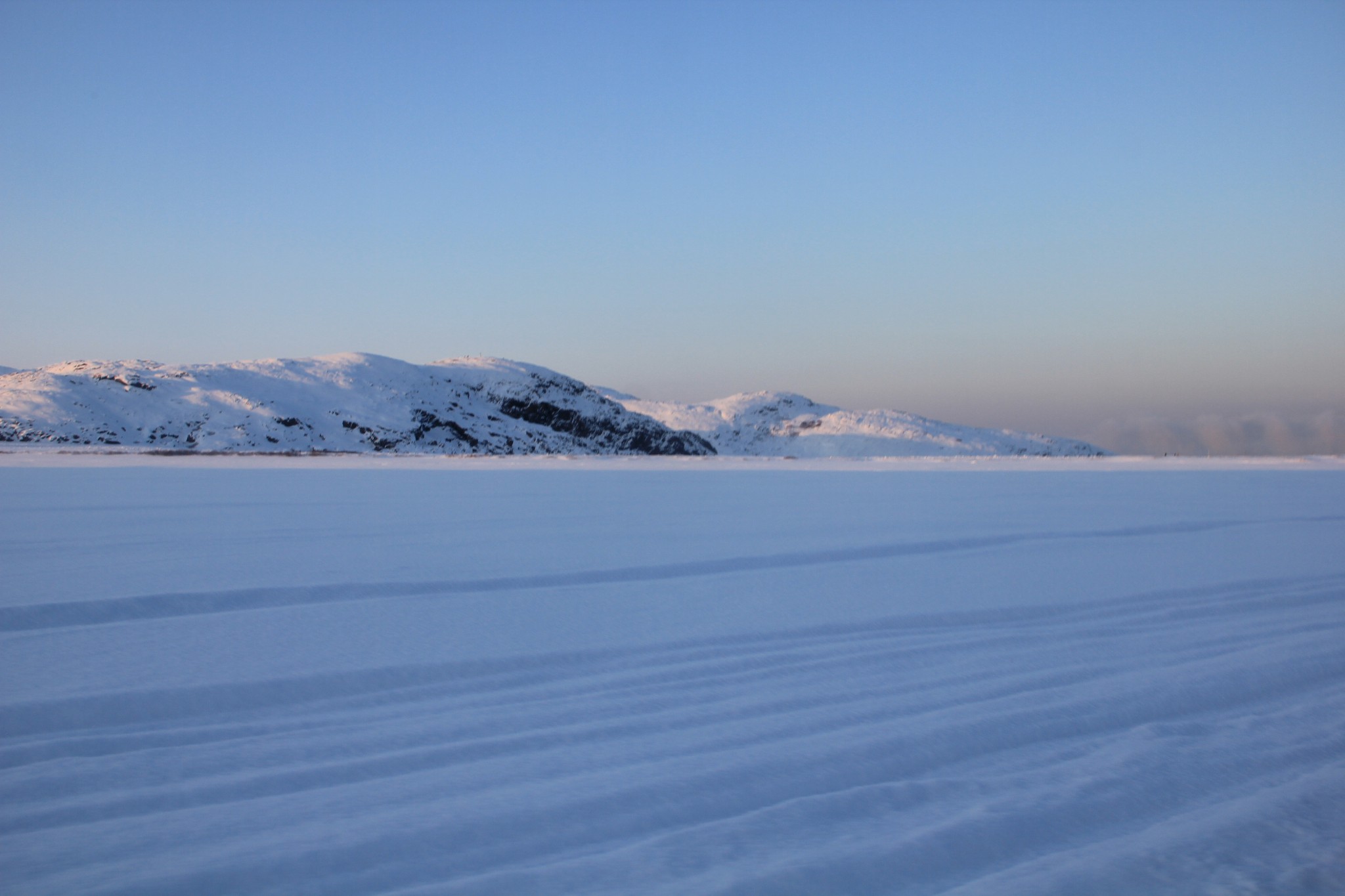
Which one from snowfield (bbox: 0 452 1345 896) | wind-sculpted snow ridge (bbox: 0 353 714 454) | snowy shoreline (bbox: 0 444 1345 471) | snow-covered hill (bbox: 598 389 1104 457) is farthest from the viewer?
snow-covered hill (bbox: 598 389 1104 457)

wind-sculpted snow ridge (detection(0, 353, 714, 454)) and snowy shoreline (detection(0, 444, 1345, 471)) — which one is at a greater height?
wind-sculpted snow ridge (detection(0, 353, 714, 454))

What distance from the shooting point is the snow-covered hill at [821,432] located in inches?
5428

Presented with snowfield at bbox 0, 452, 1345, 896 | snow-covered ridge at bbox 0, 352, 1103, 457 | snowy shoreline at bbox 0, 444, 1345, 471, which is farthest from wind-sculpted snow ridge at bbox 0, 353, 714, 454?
snowfield at bbox 0, 452, 1345, 896

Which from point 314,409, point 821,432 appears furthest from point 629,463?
point 821,432

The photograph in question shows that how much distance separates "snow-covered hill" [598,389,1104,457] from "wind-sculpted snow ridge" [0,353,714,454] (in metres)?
17.2

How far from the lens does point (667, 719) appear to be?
351 cm

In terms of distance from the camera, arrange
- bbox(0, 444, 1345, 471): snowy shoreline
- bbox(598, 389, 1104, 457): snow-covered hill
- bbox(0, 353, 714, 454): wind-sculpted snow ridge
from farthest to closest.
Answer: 1. bbox(598, 389, 1104, 457): snow-covered hill
2. bbox(0, 353, 714, 454): wind-sculpted snow ridge
3. bbox(0, 444, 1345, 471): snowy shoreline

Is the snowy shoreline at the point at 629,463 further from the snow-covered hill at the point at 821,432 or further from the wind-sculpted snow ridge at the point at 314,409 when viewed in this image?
the snow-covered hill at the point at 821,432

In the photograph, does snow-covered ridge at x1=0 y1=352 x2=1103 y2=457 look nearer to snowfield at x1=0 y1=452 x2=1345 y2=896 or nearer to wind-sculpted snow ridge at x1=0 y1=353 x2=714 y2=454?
wind-sculpted snow ridge at x1=0 y1=353 x2=714 y2=454

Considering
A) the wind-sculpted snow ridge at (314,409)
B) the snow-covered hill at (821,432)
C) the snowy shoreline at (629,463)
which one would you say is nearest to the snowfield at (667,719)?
the snowy shoreline at (629,463)

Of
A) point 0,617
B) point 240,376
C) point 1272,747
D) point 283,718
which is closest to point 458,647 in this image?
point 283,718

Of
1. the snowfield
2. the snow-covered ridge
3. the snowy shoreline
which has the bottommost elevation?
the snowfield

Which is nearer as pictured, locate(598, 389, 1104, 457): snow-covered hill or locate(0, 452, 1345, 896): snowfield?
locate(0, 452, 1345, 896): snowfield

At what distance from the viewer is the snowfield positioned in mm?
2447
